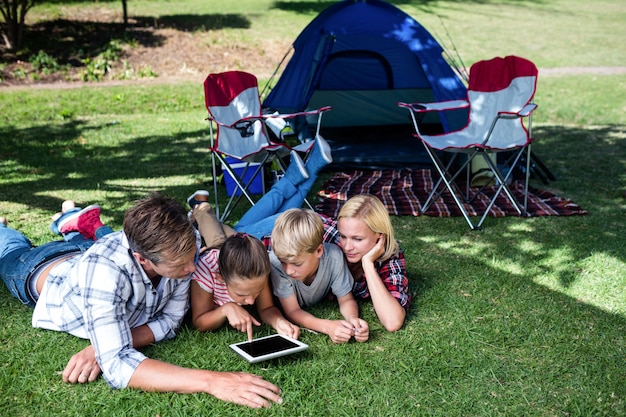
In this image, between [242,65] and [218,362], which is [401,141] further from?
[242,65]

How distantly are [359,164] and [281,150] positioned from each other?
1502mm

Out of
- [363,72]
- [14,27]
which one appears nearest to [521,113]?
[363,72]

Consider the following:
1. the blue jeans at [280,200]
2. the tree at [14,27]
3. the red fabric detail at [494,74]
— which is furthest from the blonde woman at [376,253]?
the tree at [14,27]

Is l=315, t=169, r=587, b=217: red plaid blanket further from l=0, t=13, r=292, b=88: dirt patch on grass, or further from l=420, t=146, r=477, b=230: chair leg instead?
l=0, t=13, r=292, b=88: dirt patch on grass

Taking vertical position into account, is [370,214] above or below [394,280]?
above

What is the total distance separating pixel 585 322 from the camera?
2.75 metres

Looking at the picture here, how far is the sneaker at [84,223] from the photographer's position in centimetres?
336

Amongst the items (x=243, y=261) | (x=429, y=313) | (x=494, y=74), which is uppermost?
(x=494, y=74)

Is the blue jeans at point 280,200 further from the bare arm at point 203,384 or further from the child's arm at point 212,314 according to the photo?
the bare arm at point 203,384

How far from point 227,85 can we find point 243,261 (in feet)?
9.70

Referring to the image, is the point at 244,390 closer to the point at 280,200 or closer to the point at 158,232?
the point at 158,232

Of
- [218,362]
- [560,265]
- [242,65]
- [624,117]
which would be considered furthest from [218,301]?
[242,65]

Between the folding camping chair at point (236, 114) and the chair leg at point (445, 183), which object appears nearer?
the chair leg at point (445, 183)

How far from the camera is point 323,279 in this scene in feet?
8.91
